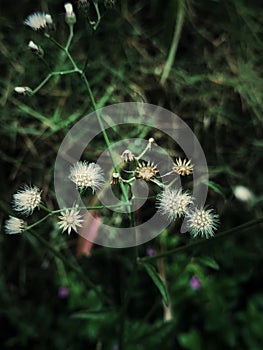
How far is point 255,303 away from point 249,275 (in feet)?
0.28

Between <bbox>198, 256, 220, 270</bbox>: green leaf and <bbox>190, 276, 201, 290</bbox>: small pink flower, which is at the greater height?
<bbox>190, 276, 201, 290</bbox>: small pink flower

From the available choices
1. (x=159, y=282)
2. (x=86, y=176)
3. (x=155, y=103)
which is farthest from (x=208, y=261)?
(x=155, y=103)

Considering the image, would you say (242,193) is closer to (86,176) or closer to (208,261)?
(208,261)

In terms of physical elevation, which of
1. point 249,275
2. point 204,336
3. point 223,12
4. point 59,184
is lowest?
point 204,336

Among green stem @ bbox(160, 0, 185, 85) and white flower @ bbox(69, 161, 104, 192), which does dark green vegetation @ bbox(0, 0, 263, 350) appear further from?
white flower @ bbox(69, 161, 104, 192)

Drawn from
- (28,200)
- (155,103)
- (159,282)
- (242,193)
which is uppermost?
(155,103)

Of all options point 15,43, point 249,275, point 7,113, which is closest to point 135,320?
point 249,275

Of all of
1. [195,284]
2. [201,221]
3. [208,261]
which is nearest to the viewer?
[201,221]

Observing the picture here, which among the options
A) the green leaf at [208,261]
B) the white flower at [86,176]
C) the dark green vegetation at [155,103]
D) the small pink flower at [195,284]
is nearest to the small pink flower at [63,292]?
the dark green vegetation at [155,103]

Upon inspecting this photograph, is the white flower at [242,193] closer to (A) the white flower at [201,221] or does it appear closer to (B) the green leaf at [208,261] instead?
(B) the green leaf at [208,261]

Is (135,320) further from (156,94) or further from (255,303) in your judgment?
(156,94)

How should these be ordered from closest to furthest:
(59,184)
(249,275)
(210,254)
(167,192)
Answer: (167,192)
(210,254)
(59,184)
(249,275)

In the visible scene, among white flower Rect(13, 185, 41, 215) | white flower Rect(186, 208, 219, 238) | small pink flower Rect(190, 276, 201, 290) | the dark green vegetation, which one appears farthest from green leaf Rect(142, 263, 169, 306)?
small pink flower Rect(190, 276, 201, 290)

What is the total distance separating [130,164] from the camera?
0.81 meters
